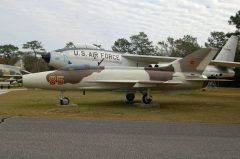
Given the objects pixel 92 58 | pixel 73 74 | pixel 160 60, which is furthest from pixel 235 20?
pixel 73 74

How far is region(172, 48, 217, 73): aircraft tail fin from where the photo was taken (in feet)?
64.5

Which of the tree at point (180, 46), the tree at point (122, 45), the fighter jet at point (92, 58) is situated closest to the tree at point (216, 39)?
the tree at point (180, 46)

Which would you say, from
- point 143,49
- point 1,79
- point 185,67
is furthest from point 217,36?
point 185,67

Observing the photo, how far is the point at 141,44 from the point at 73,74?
7645 centimetres

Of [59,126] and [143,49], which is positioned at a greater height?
[143,49]

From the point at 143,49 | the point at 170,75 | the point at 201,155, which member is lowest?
the point at 201,155

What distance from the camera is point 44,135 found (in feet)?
26.5

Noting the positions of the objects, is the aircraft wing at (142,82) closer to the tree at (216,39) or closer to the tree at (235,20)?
the tree at (235,20)

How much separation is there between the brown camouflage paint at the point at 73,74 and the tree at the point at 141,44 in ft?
241

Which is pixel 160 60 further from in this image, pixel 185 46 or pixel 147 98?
pixel 185 46

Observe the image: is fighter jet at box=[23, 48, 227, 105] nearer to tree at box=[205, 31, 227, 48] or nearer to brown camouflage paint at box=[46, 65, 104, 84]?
brown camouflage paint at box=[46, 65, 104, 84]

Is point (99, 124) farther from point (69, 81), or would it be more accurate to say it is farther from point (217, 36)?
point (217, 36)

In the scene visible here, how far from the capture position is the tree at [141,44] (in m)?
91.8

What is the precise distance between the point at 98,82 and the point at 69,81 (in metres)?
1.39
